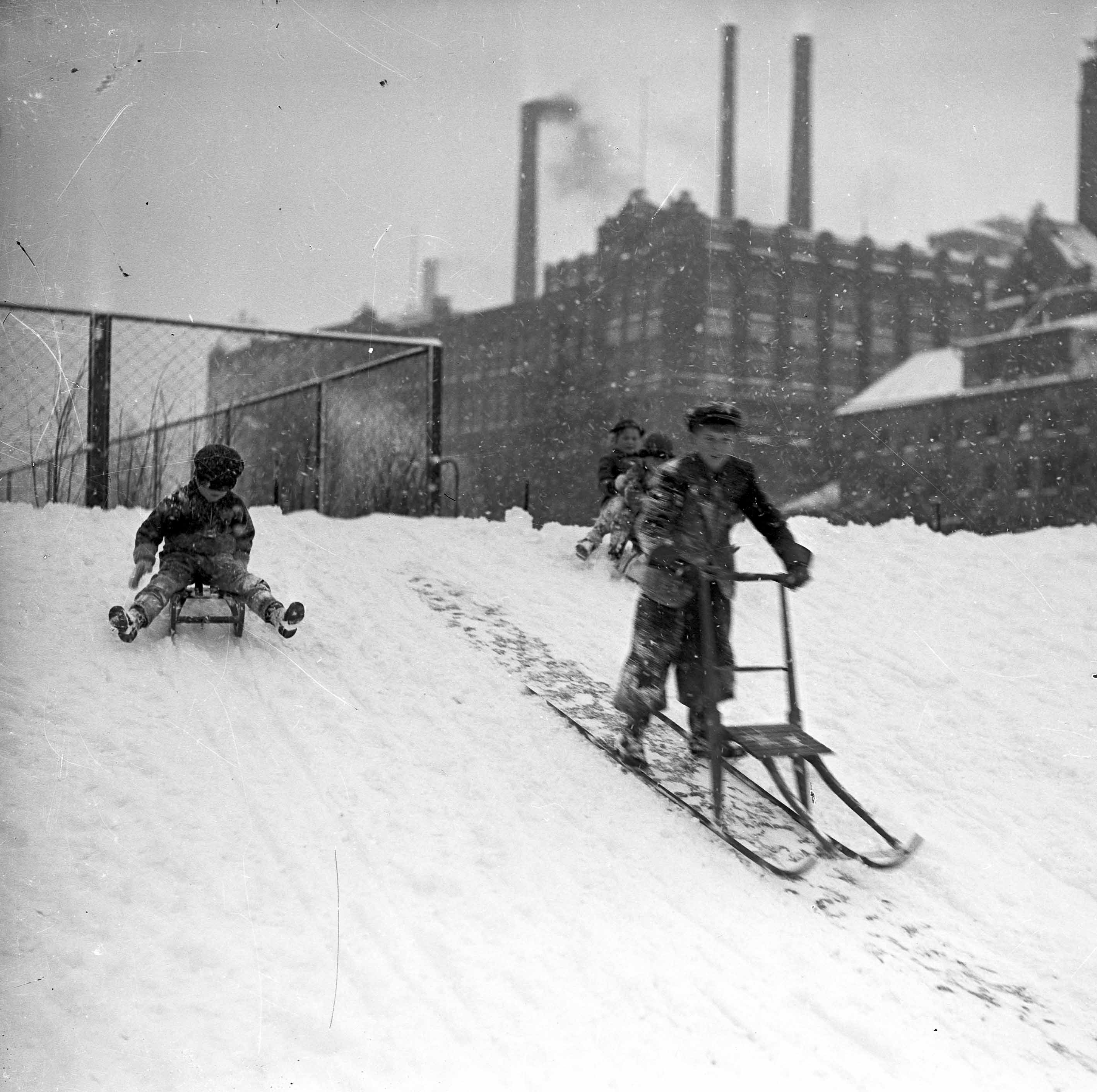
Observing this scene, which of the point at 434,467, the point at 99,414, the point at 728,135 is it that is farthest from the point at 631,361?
the point at 99,414

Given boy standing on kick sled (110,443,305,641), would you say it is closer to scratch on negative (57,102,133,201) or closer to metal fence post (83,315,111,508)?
scratch on negative (57,102,133,201)

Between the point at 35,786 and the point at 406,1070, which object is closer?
the point at 406,1070

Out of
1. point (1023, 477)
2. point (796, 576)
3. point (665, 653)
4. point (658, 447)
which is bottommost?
point (665, 653)

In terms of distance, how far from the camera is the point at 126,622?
482 centimetres

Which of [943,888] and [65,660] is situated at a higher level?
[65,660]

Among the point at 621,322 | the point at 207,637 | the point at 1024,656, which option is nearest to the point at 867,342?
the point at 621,322

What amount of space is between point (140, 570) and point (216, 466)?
615 millimetres

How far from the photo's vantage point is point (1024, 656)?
6.65 meters

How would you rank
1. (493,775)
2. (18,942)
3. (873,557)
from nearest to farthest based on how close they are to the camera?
(18,942)
(493,775)
(873,557)

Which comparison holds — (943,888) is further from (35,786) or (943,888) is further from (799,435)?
(799,435)

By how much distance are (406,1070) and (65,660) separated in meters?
2.78

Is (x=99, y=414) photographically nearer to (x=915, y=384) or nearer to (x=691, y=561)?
(x=691, y=561)

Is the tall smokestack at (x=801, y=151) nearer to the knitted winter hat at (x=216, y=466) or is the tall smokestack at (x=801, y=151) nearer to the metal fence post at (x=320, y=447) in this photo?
the metal fence post at (x=320, y=447)

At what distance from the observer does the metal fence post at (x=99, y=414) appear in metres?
7.53
